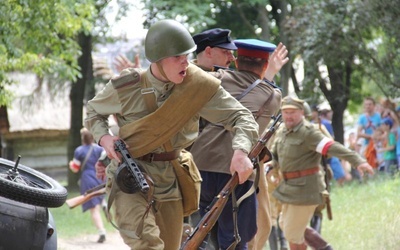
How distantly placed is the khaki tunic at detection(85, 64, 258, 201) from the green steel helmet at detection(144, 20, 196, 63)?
0.21 metres

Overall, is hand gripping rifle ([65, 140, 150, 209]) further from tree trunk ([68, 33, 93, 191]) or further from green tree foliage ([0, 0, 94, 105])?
tree trunk ([68, 33, 93, 191])

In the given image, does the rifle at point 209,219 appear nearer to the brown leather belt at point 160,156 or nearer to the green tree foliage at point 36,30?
the brown leather belt at point 160,156

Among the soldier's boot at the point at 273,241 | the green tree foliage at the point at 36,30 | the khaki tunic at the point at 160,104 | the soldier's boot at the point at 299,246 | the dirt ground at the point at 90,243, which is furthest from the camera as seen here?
the dirt ground at the point at 90,243

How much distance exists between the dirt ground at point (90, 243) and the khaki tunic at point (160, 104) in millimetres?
6898

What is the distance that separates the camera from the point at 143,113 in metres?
6.94

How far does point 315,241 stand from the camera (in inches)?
433

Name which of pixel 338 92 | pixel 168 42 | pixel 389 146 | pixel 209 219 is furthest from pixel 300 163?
pixel 338 92

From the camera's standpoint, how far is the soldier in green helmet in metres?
6.80

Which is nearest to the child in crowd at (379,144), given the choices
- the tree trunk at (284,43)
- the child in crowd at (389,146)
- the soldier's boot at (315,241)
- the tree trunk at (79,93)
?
the child in crowd at (389,146)

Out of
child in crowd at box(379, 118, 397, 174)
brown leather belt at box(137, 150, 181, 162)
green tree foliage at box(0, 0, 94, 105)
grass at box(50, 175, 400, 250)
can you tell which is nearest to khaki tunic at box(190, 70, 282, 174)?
brown leather belt at box(137, 150, 181, 162)

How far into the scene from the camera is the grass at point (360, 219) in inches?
448

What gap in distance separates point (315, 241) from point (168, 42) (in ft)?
15.9

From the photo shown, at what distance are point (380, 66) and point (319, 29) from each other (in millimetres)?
2345

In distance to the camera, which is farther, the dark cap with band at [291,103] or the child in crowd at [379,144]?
the child in crowd at [379,144]
